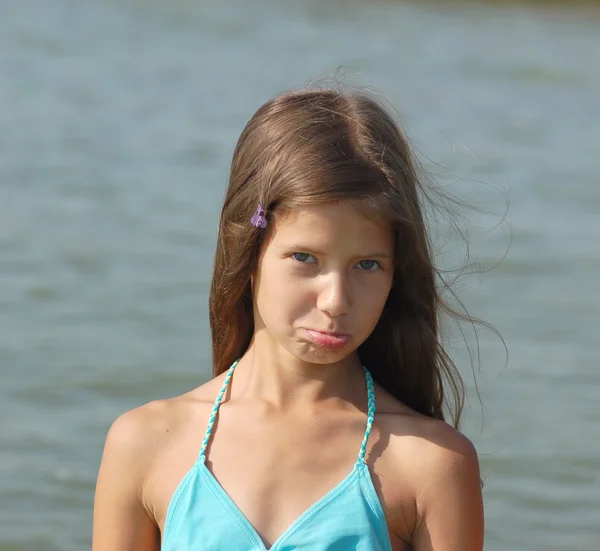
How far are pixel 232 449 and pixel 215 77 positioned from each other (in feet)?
25.2

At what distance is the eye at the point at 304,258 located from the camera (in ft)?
7.79

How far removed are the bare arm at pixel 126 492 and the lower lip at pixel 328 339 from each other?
39 centimetres

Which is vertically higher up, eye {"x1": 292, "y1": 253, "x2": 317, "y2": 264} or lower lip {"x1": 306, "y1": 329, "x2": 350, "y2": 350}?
eye {"x1": 292, "y1": 253, "x2": 317, "y2": 264}

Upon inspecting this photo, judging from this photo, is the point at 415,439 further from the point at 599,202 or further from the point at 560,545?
the point at 599,202

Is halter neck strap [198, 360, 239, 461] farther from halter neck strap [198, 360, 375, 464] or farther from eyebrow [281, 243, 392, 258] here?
eyebrow [281, 243, 392, 258]

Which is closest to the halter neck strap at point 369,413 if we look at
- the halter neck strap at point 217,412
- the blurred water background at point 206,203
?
the halter neck strap at point 217,412

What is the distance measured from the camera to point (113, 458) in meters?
2.53

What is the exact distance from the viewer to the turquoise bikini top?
236 centimetres

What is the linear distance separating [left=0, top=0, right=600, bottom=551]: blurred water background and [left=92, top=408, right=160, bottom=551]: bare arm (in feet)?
2.91

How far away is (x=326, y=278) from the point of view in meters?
2.35

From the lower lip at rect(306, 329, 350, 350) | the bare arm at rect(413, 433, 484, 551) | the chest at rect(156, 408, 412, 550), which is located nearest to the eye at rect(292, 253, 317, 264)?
the lower lip at rect(306, 329, 350, 350)

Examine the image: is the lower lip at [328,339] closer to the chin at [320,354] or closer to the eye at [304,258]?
the chin at [320,354]

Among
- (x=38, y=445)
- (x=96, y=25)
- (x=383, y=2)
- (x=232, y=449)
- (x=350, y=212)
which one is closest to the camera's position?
(x=350, y=212)

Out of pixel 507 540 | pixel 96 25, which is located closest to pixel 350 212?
pixel 507 540
